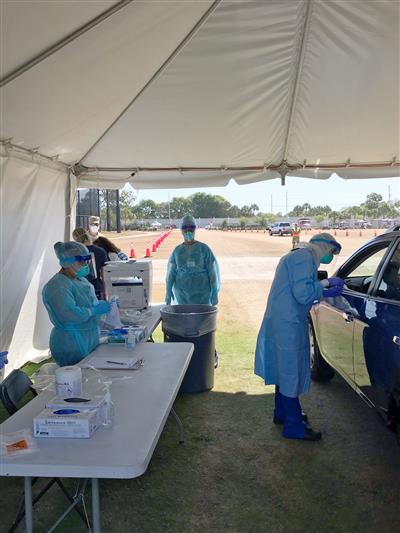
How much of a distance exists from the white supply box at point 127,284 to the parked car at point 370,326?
69.8 inches

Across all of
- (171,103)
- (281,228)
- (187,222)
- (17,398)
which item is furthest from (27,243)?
(281,228)

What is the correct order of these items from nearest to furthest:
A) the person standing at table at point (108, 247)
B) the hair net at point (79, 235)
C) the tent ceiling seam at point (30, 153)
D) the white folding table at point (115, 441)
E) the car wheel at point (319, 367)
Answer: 1. the white folding table at point (115, 441)
2. the tent ceiling seam at point (30, 153)
3. the car wheel at point (319, 367)
4. the hair net at point (79, 235)
5. the person standing at table at point (108, 247)

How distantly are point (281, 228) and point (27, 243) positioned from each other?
3337cm

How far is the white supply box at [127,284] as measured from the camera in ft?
15.4

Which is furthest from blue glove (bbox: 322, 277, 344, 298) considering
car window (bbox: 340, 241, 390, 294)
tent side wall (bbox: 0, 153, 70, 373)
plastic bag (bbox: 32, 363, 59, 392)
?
tent side wall (bbox: 0, 153, 70, 373)

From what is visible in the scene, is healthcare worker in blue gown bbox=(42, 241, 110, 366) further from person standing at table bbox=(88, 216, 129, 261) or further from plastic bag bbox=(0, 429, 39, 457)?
person standing at table bbox=(88, 216, 129, 261)

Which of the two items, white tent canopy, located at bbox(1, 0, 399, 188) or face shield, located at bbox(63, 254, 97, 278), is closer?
white tent canopy, located at bbox(1, 0, 399, 188)

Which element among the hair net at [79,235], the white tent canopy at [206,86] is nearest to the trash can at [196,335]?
the hair net at [79,235]

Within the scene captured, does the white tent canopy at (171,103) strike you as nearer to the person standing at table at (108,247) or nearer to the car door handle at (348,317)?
the person standing at table at (108,247)

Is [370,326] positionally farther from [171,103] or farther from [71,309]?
[171,103]

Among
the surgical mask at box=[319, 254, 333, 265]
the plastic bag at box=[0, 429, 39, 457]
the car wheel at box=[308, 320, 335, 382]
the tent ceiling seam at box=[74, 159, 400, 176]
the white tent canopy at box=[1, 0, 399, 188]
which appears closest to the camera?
the plastic bag at box=[0, 429, 39, 457]

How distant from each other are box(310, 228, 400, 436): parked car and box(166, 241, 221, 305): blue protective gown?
1314 mm

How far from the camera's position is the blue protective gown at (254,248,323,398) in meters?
3.51

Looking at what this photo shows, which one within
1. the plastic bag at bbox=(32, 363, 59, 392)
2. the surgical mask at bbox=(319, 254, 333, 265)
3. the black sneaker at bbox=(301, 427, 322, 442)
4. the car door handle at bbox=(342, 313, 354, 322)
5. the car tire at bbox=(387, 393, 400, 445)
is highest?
the surgical mask at bbox=(319, 254, 333, 265)
